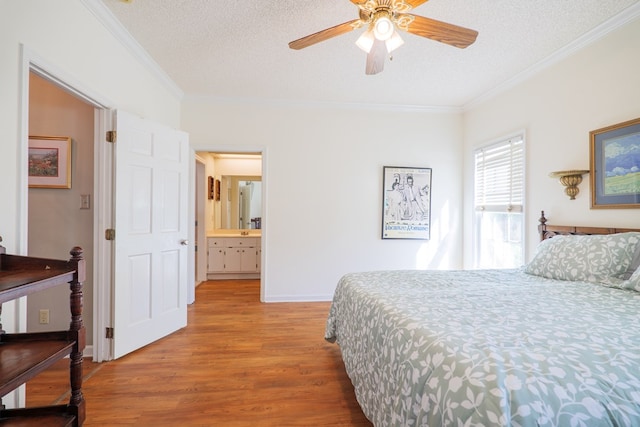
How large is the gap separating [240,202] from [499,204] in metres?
4.28

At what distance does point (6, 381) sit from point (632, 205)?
11.5 ft

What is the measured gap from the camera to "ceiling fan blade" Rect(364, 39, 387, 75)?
1880 mm

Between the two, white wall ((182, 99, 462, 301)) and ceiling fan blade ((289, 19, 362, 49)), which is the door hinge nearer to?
white wall ((182, 99, 462, 301))

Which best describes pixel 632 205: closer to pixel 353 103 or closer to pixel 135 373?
pixel 353 103

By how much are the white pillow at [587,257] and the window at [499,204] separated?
92cm

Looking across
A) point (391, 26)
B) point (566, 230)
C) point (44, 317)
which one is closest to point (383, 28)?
point (391, 26)

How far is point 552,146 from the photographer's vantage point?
2.68 m

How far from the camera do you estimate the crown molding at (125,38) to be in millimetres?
2018

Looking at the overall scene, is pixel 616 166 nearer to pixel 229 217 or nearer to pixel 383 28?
pixel 383 28

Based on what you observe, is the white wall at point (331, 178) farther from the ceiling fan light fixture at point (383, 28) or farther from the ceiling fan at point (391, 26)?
the ceiling fan light fixture at point (383, 28)

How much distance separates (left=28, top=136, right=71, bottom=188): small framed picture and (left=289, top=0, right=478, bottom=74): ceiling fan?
205cm

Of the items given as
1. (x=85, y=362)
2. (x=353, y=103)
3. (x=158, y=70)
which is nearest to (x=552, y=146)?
(x=353, y=103)

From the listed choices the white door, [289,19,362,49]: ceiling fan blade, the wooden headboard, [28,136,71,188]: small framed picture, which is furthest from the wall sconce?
[28,136,71,188]: small framed picture

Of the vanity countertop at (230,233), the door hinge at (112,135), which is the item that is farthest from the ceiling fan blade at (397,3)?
the vanity countertop at (230,233)
